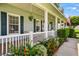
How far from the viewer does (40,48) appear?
20.3ft

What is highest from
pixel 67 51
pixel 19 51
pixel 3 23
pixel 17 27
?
pixel 3 23

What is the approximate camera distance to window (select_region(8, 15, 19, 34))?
8.63 metres

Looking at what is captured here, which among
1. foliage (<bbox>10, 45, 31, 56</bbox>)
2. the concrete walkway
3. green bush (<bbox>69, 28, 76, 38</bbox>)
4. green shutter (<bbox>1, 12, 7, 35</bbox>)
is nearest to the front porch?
green shutter (<bbox>1, 12, 7, 35</bbox>)

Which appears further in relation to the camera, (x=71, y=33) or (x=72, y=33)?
(x=71, y=33)

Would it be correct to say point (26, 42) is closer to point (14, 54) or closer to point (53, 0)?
point (14, 54)

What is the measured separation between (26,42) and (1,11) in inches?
64.2

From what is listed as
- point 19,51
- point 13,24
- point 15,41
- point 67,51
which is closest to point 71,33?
point 67,51

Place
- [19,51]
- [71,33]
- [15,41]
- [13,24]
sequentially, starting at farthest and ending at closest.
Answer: [71,33] → [13,24] → [15,41] → [19,51]

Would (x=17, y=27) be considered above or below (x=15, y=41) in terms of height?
above

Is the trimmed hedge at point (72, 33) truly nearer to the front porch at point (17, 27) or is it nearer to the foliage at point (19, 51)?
the front porch at point (17, 27)

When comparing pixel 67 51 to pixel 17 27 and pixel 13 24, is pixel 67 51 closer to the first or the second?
pixel 17 27

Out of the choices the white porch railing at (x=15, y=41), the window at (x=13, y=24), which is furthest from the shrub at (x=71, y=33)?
the white porch railing at (x=15, y=41)

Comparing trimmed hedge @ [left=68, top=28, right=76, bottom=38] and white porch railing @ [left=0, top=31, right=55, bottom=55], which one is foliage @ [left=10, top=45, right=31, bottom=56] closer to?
white porch railing @ [left=0, top=31, right=55, bottom=55]

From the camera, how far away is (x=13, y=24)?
9.05 meters
